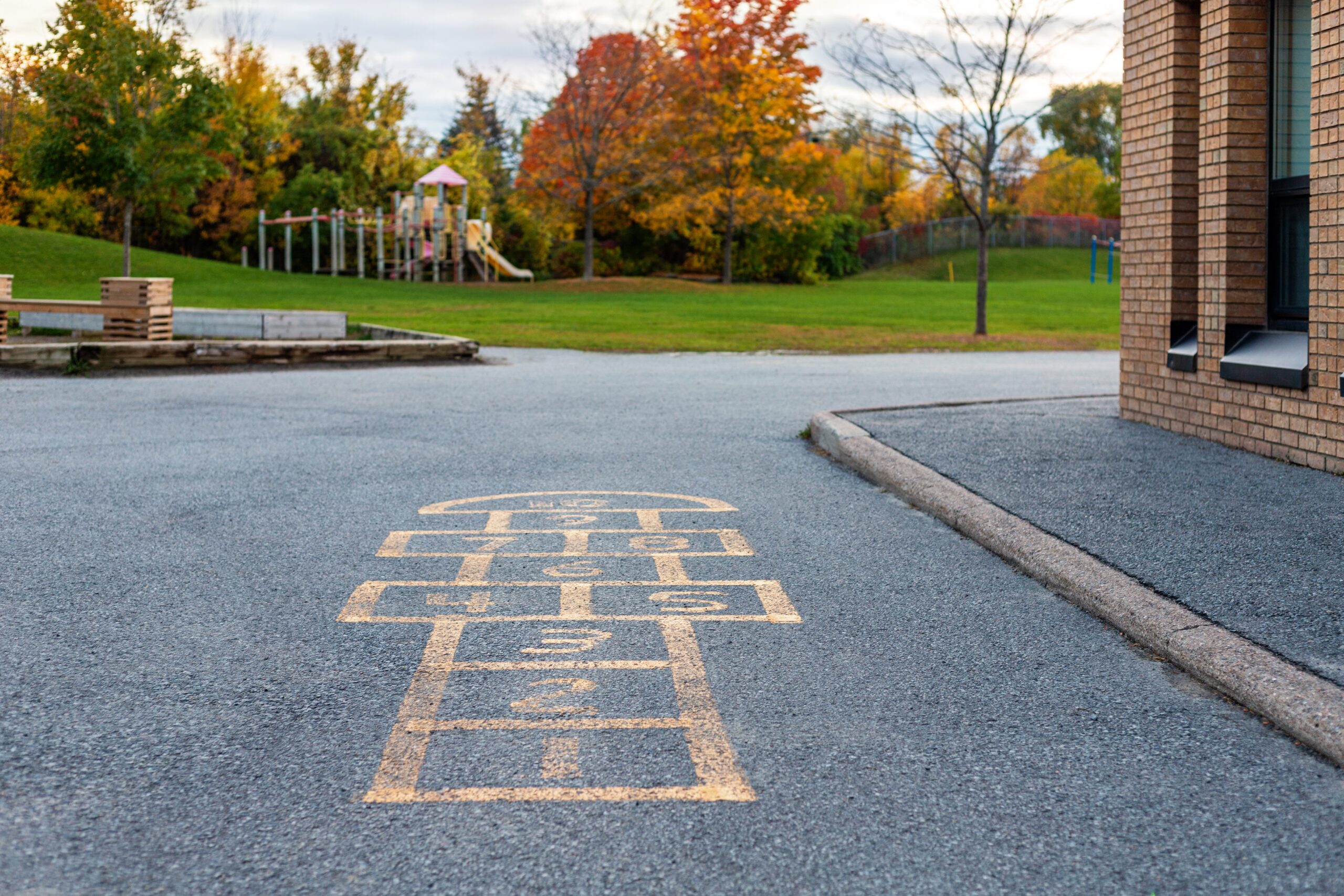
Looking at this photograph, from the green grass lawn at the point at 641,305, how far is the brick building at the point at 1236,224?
418 inches

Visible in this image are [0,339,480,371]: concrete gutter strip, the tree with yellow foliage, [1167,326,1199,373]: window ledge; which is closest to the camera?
[1167,326,1199,373]: window ledge

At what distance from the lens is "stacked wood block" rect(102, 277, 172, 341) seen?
55.5 feet

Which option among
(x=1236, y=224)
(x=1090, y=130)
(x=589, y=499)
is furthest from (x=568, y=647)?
(x=1090, y=130)

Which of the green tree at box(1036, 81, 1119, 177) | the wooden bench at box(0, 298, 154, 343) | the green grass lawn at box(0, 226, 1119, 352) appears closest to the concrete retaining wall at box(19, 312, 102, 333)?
the wooden bench at box(0, 298, 154, 343)

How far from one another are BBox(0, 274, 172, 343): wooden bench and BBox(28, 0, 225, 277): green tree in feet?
51.2

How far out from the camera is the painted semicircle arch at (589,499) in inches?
282

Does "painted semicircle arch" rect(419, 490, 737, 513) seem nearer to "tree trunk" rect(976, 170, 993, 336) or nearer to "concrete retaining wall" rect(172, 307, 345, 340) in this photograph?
"concrete retaining wall" rect(172, 307, 345, 340)

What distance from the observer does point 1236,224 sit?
915 centimetres

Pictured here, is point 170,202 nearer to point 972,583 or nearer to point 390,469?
point 390,469

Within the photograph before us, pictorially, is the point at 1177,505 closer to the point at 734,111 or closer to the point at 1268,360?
the point at 1268,360

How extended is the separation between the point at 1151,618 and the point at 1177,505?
89.4 inches

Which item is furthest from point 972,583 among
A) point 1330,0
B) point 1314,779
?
point 1330,0

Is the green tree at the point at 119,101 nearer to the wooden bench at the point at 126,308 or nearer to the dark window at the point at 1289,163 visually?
the wooden bench at the point at 126,308

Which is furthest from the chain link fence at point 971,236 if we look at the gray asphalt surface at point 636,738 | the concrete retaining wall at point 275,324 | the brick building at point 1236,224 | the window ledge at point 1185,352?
the gray asphalt surface at point 636,738
